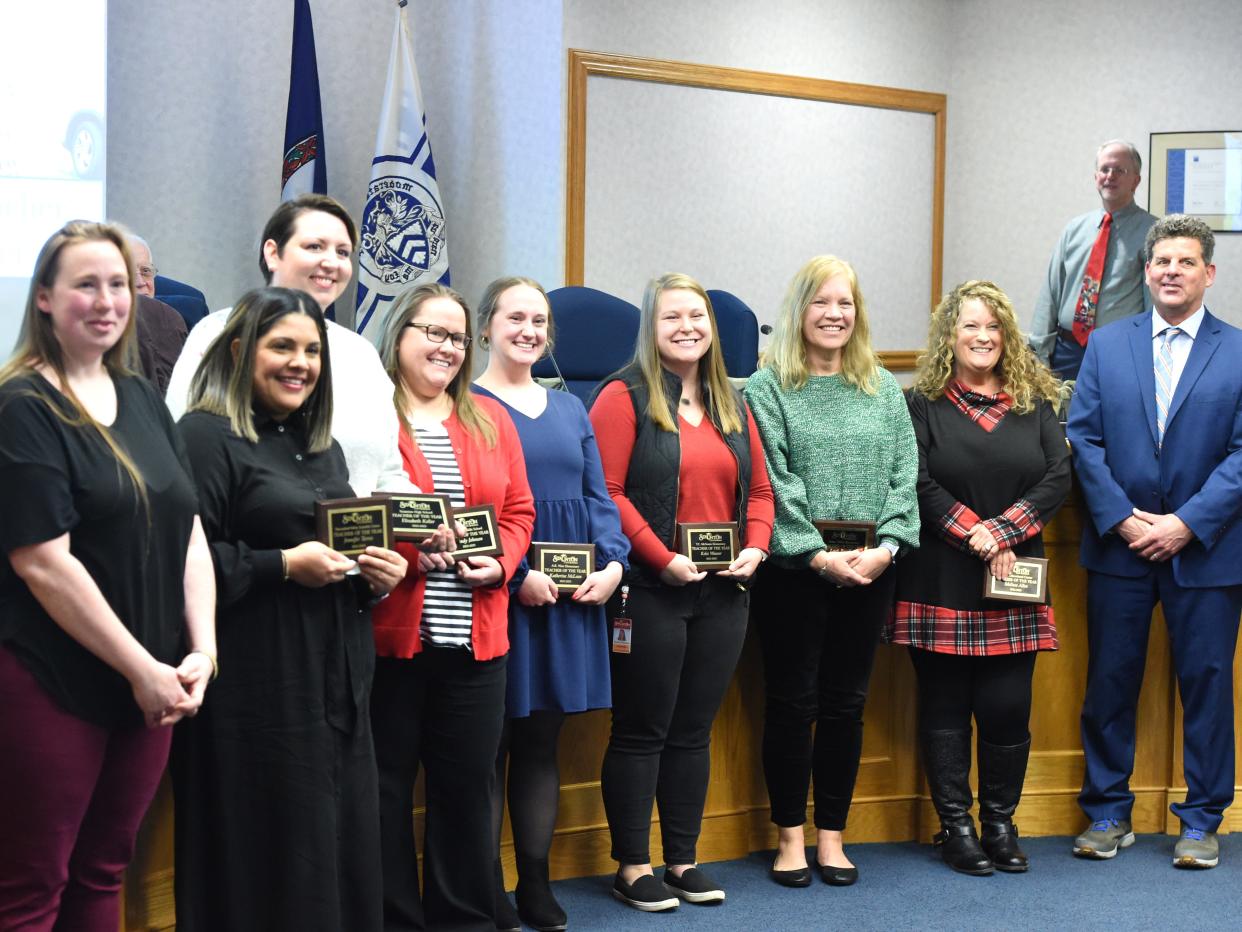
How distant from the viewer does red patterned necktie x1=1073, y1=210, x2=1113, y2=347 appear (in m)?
5.38

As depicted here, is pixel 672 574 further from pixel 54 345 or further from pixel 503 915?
pixel 54 345

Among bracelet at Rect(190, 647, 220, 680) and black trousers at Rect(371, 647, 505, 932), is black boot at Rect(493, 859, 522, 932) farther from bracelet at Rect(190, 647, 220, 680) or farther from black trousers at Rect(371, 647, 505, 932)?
bracelet at Rect(190, 647, 220, 680)

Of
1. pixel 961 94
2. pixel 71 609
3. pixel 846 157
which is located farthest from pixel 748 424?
pixel 961 94

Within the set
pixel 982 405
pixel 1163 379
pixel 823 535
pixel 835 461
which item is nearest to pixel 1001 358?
pixel 982 405

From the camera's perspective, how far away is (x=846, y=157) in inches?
249

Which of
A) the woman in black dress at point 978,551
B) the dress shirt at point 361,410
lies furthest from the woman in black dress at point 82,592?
the woman in black dress at point 978,551

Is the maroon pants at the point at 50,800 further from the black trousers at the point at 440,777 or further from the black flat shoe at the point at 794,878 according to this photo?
the black flat shoe at the point at 794,878

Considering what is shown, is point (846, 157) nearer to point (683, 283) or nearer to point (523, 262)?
point (523, 262)

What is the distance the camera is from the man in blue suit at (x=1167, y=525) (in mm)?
3520

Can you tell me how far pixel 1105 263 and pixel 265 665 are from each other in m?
4.16

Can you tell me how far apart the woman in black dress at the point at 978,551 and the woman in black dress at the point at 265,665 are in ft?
5.40

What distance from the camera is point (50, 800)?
192 cm

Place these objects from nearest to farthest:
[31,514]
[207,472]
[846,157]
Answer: [31,514] → [207,472] → [846,157]

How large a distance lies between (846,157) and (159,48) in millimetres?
3021
